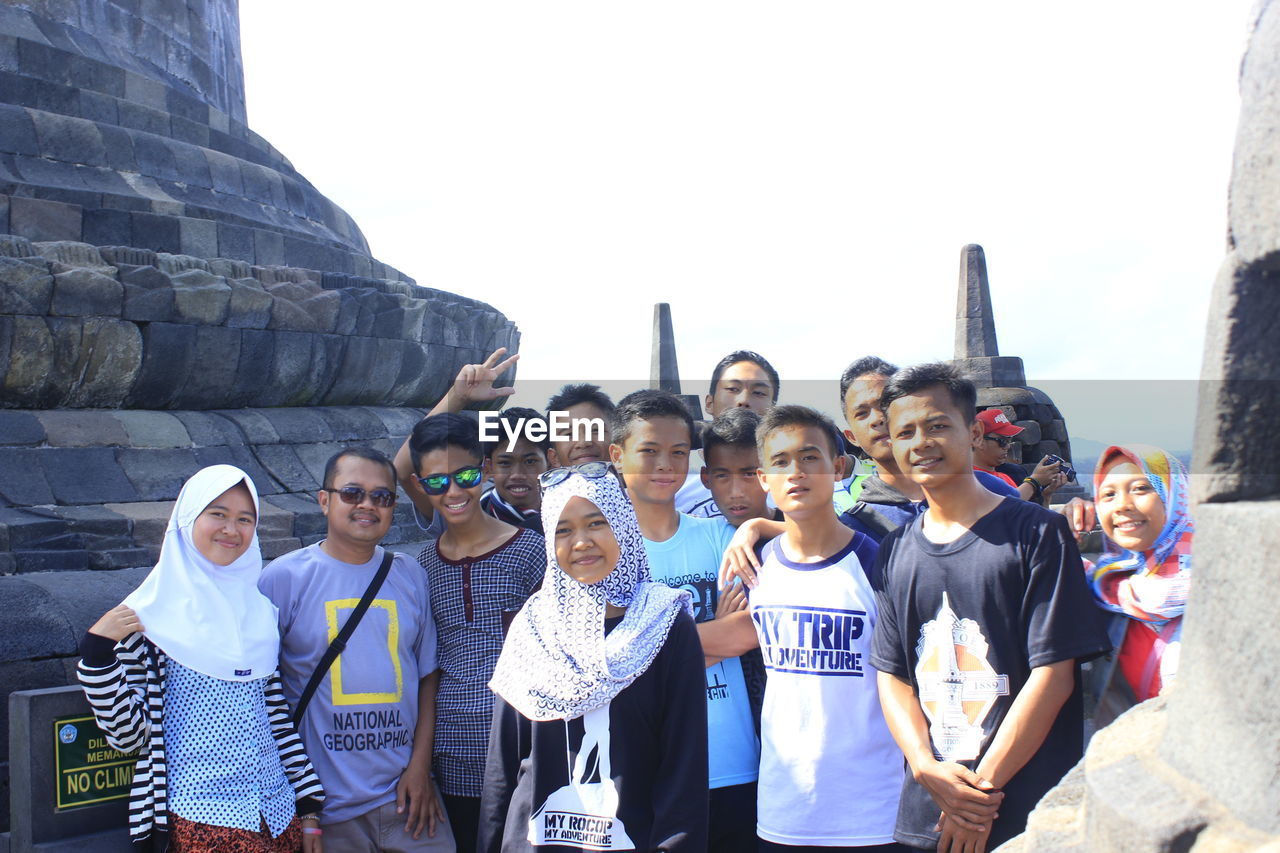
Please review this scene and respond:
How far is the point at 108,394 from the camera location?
20.2 feet

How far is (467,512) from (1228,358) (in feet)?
8.46

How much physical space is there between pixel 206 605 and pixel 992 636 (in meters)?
2.28

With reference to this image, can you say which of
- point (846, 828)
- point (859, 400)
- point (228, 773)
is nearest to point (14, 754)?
point (228, 773)

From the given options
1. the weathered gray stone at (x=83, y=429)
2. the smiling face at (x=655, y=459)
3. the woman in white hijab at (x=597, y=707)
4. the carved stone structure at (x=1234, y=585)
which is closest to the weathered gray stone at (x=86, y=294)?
the weathered gray stone at (x=83, y=429)

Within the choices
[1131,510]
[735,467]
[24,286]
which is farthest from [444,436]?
[24,286]

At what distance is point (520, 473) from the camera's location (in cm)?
448

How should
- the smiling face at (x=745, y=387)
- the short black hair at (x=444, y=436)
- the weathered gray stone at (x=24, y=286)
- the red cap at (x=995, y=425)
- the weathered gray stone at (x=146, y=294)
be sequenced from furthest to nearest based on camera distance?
the weathered gray stone at (x=146, y=294)
the weathered gray stone at (x=24, y=286)
the red cap at (x=995, y=425)
the smiling face at (x=745, y=387)
the short black hair at (x=444, y=436)

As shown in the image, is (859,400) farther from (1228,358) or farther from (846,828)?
(1228,358)

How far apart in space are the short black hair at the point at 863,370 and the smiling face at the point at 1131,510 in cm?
116

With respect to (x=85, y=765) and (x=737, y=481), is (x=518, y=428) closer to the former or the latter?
(x=737, y=481)

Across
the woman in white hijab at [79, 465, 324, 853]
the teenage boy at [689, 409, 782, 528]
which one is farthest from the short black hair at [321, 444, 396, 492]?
the teenage boy at [689, 409, 782, 528]

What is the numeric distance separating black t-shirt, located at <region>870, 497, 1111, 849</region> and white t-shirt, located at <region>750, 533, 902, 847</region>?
5.1 inches

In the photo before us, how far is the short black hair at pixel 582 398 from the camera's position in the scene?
4480mm

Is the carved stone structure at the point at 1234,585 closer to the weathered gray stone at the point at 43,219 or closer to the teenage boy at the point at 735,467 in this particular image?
the teenage boy at the point at 735,467
